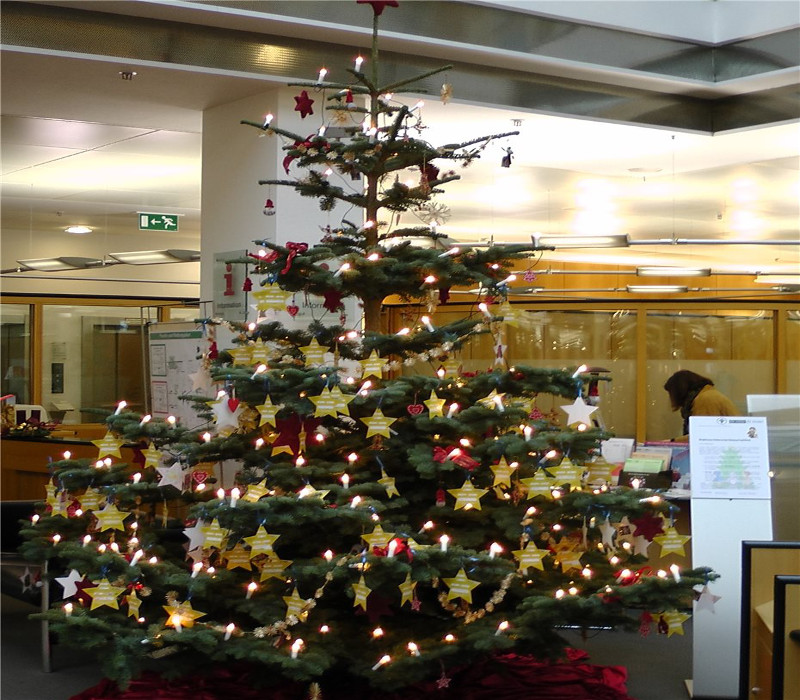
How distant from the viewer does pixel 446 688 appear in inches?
194

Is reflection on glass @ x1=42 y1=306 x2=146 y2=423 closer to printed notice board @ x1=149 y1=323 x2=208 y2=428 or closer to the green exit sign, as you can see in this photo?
the green exit sign

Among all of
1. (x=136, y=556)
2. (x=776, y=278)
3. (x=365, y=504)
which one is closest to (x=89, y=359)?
(x=776, y=278)

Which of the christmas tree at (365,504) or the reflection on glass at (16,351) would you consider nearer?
the christmas tree at (365,504)

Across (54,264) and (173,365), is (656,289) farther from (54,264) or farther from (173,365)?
(54,264)

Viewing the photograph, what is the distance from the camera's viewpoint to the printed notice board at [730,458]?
5.36m

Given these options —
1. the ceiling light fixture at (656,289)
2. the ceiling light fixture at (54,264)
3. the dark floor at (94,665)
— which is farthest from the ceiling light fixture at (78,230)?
the dark floor at (94,665)

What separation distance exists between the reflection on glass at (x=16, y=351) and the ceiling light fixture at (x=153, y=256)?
1.50 metres

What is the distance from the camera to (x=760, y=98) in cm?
734

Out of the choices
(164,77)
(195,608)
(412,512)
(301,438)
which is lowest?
(195,608)

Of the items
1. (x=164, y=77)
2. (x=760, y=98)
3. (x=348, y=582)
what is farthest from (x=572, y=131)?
(x=348, y=582)

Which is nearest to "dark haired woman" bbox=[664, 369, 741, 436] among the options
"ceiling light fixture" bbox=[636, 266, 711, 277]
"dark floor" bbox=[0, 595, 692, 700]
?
"dark floor" bbox=[0, 595, 692, 700]

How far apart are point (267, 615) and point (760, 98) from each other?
4.96m

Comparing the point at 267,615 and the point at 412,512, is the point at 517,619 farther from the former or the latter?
the point at 267,615

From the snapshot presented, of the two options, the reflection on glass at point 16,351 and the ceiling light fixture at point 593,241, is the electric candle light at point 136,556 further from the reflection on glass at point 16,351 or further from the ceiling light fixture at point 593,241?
the reflection on glass at point 16,351
